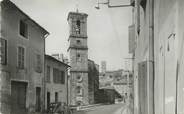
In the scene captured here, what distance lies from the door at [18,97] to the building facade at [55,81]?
0.43 m

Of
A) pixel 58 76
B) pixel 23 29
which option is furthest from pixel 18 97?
pixel 58 76

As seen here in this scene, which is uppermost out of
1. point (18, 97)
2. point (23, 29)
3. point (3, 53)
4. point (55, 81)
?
point (23, 29)

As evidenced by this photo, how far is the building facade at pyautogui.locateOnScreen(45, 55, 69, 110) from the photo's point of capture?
439 centimetres

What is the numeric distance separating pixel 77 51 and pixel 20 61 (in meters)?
1.19

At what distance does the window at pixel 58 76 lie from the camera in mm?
4659

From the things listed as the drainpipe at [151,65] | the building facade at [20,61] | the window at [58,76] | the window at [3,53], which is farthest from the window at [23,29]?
the drainpipe at [151,65]

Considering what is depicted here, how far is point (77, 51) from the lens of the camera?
15.6 feet

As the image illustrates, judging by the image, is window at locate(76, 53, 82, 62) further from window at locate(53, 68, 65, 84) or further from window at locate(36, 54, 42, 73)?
window at locate(36, 54, 42, 73)

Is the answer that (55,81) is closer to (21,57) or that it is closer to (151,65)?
(21,57)

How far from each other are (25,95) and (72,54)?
1107mm

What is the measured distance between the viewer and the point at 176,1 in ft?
7.47

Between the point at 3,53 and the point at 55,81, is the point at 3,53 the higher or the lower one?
the higher one

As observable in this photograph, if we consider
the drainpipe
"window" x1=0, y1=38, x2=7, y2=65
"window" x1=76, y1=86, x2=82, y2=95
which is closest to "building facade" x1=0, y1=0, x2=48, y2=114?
"window" x1=0, y1=38, x2=7, y2=65

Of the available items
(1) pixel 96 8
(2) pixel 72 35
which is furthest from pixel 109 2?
(2) pixel 72 35
